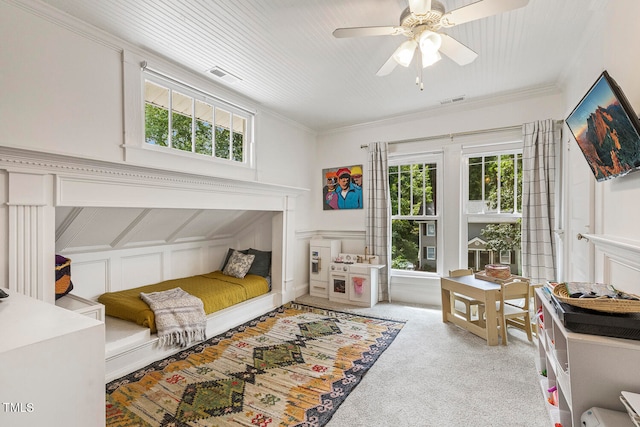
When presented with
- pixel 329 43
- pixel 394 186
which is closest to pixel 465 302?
pixel 394 186

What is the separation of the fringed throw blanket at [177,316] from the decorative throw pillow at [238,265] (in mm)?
933

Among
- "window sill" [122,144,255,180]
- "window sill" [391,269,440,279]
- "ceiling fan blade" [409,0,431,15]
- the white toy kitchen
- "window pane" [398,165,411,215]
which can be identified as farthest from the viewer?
"window pane" [398,165,411,215]

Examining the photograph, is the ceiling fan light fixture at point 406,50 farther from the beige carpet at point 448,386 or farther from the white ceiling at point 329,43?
the beige carpet at point 448,386

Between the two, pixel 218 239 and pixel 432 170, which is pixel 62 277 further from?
pixel 432 170

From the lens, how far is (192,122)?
9.82ft

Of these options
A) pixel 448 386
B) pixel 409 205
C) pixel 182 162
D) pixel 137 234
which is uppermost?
pixel 182 162

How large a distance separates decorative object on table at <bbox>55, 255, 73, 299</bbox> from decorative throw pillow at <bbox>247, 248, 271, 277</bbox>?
1957mm

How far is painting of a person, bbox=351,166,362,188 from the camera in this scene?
435cm

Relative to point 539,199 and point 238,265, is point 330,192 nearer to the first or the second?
point 238,265

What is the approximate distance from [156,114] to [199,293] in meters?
1.80

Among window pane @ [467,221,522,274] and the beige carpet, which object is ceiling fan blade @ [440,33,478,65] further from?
window pane @ [467,221,522,274]

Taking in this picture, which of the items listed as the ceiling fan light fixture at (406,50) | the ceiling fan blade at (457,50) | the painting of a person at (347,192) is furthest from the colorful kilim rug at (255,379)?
the ceiling fan blade at (457,50)

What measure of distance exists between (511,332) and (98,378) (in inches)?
133

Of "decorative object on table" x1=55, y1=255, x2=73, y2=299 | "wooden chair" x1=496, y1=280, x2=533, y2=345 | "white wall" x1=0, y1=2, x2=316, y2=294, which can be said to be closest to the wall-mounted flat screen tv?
"wooden chair" x1=496, y1=280, x2=533, y2=345
